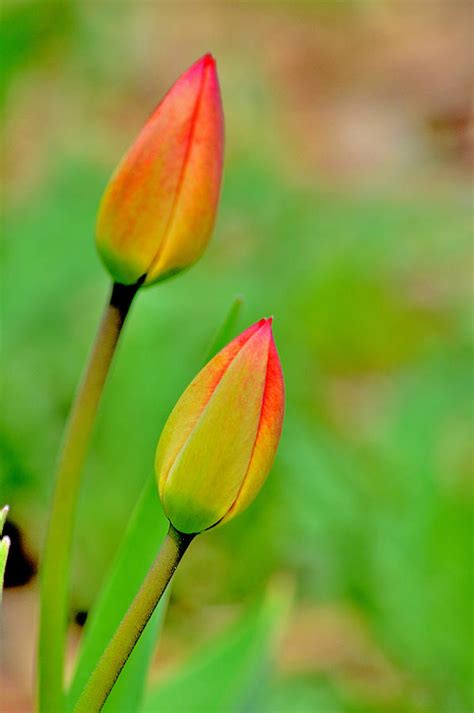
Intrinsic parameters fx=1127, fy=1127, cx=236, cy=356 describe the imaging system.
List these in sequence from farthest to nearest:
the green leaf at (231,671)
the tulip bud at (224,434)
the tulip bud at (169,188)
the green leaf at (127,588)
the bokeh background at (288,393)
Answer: the bokeh background at (288,393) → the green leaf at (231,671) → the green leaf at (127,588) → the tulip bud at (169,188) → the tulip bud at (224,434)

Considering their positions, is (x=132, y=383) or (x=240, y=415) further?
(x=132, y=383)

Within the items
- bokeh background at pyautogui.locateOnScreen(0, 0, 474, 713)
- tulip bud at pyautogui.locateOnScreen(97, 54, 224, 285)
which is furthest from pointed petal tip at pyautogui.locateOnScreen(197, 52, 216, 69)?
bokeh background at pyautogui.locateOnScreen(0, 0, 474, 713)

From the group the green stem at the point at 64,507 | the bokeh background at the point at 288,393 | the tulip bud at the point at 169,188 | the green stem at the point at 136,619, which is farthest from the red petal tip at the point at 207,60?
the bokeh background at the point at 288,393

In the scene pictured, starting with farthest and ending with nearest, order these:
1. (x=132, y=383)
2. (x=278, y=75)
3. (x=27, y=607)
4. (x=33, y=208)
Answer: (x=278, y=75), (x=33, y=208), (x=27, y=607), (x=132, y=383)

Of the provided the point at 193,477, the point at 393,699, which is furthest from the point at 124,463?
the point at 193,477

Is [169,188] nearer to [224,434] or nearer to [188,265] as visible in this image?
[188,265]

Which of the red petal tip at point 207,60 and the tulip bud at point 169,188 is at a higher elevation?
the red petal tip at point 207,60

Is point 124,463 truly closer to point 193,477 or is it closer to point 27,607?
point 27,607

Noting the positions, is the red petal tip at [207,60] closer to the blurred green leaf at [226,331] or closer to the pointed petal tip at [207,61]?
the pointed petal tip at [207,61]

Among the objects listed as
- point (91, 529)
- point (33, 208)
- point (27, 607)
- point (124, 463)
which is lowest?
point (27, 607)
